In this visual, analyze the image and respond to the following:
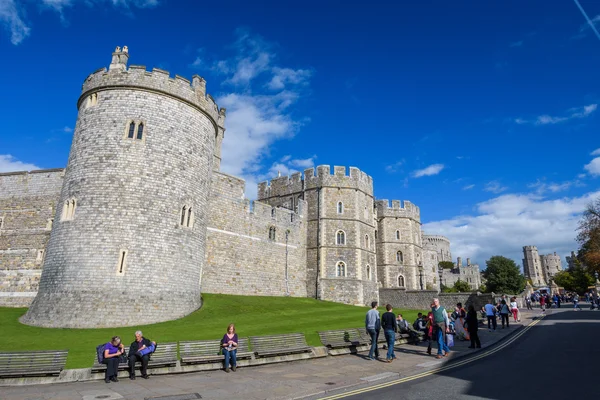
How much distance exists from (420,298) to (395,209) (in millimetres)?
11945

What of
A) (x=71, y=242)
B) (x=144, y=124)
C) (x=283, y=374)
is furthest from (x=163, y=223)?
(x=283, y=374)

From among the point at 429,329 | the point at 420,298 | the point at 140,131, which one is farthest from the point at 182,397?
the point at 420,298

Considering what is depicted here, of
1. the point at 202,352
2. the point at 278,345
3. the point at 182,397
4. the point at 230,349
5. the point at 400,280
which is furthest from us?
the point at 400,280

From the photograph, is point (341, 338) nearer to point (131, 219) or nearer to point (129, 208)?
point (131, 219)

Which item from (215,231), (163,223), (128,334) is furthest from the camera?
(215,231)

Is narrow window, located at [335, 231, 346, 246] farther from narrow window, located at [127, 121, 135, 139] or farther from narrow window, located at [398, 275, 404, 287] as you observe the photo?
narrow window, located at [127, 121, 135, 139]

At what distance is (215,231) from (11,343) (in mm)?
13334

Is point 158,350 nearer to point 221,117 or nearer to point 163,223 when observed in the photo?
point 163,223

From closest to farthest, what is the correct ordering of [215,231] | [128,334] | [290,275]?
[128,334]
[215,231]
[290,275]

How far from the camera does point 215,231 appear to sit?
24656mm

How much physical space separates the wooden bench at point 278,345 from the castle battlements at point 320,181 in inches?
871

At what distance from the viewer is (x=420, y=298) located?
107 feet

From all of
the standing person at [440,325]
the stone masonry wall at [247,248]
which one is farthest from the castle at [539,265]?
the standing person at [440,325]

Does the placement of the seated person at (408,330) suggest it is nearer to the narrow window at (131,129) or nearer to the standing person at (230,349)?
the standing person at (230,349)
